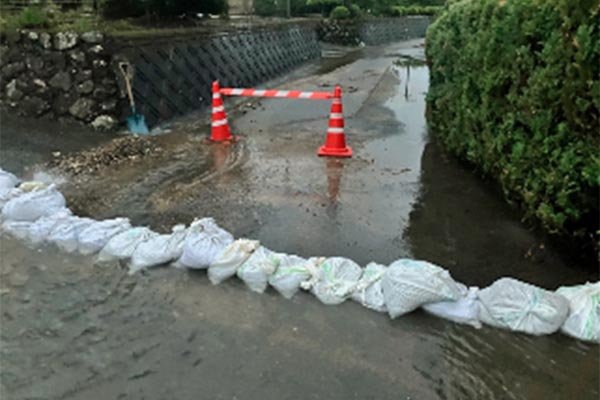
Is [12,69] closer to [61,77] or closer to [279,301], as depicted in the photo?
[61,77]

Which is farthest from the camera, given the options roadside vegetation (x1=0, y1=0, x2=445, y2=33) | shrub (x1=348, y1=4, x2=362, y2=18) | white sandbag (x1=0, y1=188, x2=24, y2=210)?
shrub (x1=348, y1=4, x2=362, y2=18)

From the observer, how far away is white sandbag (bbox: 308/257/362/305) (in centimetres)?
401

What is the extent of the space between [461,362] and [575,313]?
901 mm

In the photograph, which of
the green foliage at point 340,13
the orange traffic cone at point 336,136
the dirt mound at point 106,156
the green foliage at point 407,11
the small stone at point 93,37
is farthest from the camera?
the green foliage at point 407,11

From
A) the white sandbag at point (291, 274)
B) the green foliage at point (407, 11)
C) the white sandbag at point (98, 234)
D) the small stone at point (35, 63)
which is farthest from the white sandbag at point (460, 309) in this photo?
the green foliage at point (407, 11)

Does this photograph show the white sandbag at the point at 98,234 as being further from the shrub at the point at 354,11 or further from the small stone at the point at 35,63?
the shrub at the point at 354,11

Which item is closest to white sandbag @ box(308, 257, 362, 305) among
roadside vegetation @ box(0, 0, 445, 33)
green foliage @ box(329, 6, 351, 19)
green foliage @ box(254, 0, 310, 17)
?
roadside vegetation @ box(0, 0, 445, 33)

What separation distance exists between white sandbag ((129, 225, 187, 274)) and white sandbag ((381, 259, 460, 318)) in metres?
1.85

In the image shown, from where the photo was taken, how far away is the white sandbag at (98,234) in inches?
188

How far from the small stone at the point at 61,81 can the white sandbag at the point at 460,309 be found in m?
7.74

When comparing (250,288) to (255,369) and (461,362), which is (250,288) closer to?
(255,369)

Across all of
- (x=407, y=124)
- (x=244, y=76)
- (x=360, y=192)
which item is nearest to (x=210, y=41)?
(x=244, y=76)

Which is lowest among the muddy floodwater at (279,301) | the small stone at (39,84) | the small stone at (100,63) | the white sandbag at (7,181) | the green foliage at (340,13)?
the muddy floodwater at (279,301)

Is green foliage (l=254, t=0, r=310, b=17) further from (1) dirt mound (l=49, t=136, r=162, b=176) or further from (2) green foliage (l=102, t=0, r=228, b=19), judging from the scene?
(1) dirt mound (l=49, t=136, r=162, b=176)
